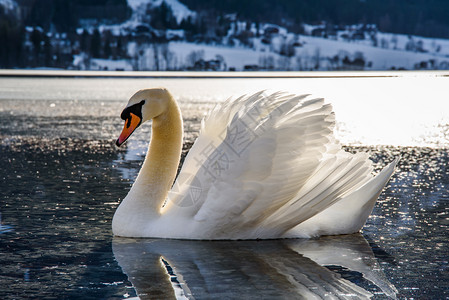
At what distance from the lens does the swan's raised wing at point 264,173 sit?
544cm

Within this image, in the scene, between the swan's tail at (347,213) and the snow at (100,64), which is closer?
the swan's tail at (347,213)

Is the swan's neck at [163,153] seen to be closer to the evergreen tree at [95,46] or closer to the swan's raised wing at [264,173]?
the swan's raised wing at [264,173]

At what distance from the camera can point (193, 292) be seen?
14.3 feet

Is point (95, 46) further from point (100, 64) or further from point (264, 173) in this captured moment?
point (264, 173)

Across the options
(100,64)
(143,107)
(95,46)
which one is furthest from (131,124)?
(95,46)

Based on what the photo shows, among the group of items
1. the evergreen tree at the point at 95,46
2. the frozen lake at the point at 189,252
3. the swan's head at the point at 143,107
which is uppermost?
the swan's head at the point at 143,107

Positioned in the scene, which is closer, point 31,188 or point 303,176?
point 303,176

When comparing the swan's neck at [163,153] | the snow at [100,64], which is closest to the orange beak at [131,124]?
the swan's neck at [163,153]

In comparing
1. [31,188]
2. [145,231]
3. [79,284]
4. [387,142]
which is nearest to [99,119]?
[387,142]

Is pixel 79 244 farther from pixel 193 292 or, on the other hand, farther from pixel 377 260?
pixel 377 260

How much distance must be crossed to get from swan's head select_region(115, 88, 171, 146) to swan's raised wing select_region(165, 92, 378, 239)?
→ 1.62 feet

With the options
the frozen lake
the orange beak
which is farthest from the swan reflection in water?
the orange beak

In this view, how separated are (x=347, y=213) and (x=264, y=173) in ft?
3.13

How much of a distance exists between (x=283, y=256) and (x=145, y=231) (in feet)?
3.90
